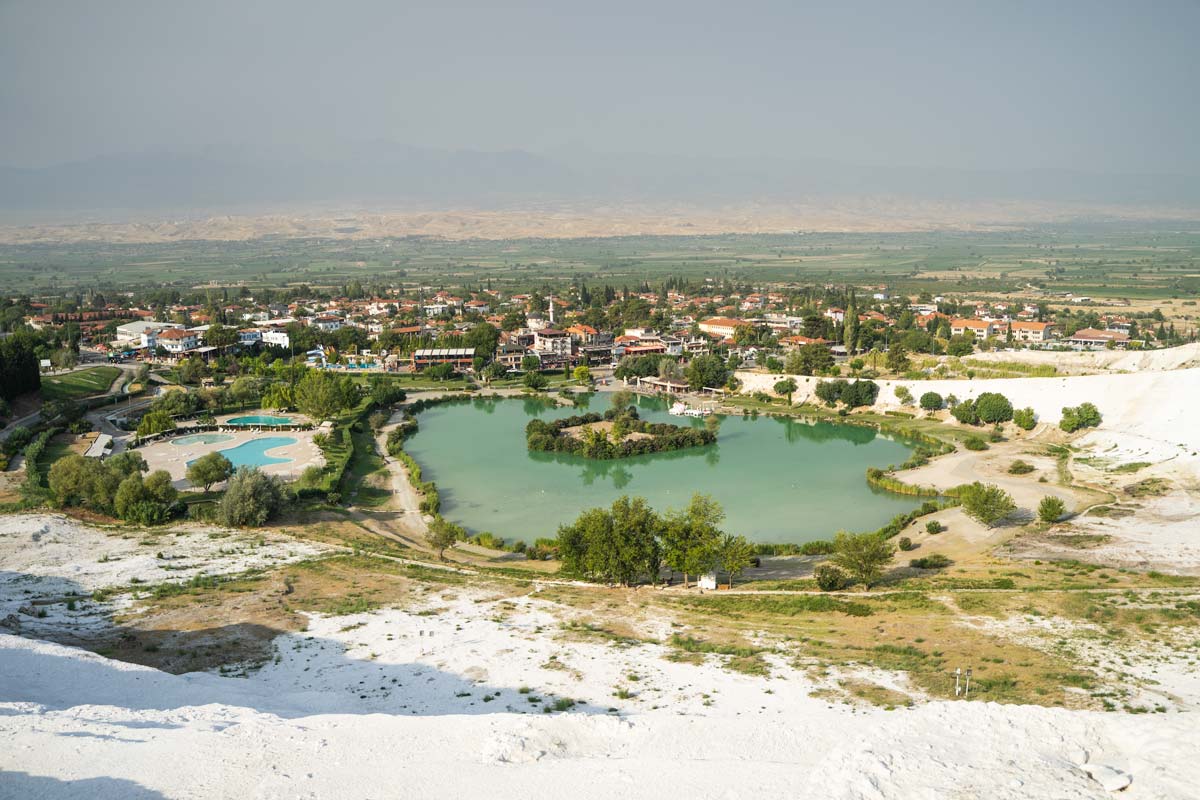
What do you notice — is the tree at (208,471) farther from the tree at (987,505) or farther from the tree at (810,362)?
the tree at (810,362)

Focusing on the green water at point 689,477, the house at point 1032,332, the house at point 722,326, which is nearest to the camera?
the green water at point 689,477

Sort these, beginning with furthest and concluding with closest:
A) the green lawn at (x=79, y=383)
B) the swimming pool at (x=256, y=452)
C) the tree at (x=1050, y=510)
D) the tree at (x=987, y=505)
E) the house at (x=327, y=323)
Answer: the house at (x=327, y=323) → the green lawn at (x=79, y=383) → the swimming pool at (x=256, y=452) → the tree at (x=1050, y=510) → the tree at (x=987, y=505)

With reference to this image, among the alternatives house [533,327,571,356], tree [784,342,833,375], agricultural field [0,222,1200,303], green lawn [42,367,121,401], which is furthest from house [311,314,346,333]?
agricultural field [0,222,1200,303]

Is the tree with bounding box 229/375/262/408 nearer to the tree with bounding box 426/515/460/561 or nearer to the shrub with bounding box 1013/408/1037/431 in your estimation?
the tree with bounding box 426/515/460/561

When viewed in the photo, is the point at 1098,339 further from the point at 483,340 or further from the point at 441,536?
the point at 441,536

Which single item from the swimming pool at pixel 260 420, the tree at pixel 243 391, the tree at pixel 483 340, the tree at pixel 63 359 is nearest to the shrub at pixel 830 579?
the swimming pool at pixel 260 420

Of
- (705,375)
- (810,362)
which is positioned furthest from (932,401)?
(705,375)

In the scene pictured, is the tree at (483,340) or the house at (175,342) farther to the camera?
the house at (175,342)

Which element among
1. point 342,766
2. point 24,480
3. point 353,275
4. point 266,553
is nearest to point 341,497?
point 266,553
